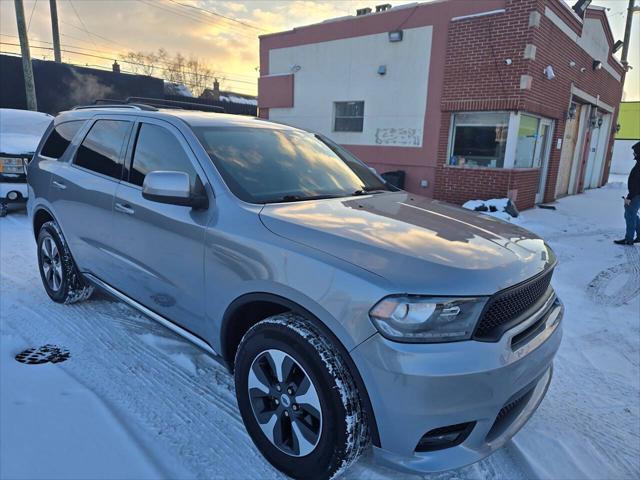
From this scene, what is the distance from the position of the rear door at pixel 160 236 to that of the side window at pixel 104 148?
0.18 meters

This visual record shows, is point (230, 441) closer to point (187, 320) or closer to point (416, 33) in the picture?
point (187, 320)

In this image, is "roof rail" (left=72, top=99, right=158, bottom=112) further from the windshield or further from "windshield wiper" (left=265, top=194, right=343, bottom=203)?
"windshield wiper" (left=265, top=194, right=343, bottom=203)

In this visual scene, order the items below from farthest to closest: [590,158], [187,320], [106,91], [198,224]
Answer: [106,91]
[590,158]
[187,320]
[198,224]

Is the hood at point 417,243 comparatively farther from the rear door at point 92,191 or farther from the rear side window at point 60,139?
the rear side window at point 60,139

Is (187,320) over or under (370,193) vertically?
under

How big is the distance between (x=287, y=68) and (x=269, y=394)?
13694mm

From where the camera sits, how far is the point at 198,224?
254 cm

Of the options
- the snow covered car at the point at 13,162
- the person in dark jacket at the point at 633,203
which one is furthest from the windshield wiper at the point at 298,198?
the snow covered car at the point at 13,162

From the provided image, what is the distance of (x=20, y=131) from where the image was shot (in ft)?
27.9

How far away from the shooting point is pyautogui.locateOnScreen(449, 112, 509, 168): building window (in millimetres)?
10133

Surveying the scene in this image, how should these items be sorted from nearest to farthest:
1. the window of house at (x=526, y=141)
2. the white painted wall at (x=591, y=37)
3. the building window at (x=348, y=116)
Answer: the window of house at (x=526, y=141) < the white painted wall at (x=591, y=37) < the building window at (x=348, y=116)

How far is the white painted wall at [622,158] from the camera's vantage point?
3166cm

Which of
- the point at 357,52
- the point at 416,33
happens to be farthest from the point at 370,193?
the point at 357,52

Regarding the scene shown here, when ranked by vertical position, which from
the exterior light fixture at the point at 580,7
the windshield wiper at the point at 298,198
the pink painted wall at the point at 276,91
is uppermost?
the exterior light fixture at the point at 580,7
